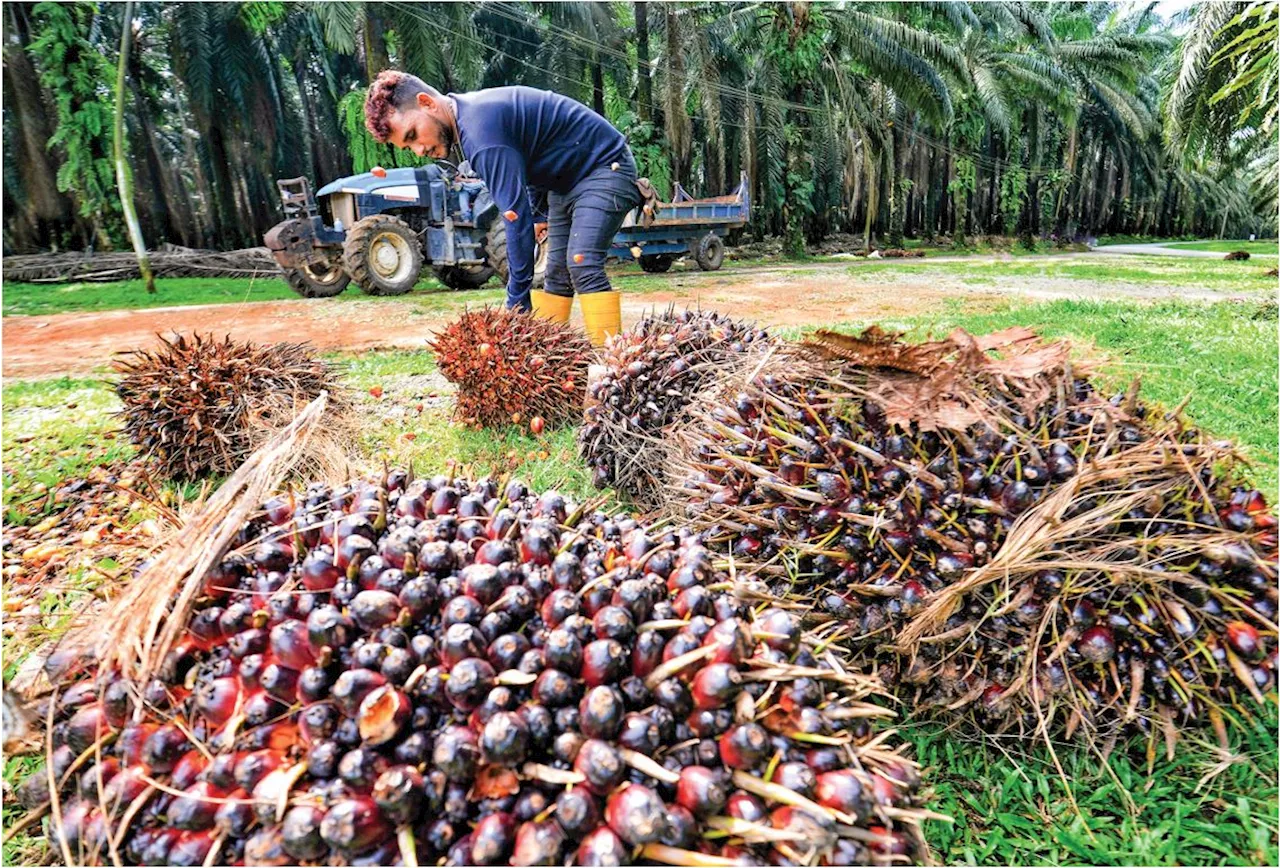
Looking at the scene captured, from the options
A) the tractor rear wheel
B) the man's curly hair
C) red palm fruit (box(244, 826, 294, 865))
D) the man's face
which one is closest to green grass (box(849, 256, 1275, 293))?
the tractor rear wheel

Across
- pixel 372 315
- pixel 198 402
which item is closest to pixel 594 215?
pixel 198 402

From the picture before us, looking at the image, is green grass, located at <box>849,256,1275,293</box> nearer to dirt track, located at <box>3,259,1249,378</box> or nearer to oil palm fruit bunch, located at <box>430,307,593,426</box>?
dirt track, located at <box>3,259,1249,378</box>

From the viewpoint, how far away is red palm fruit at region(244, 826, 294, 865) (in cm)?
91

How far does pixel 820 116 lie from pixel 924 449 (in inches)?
1033

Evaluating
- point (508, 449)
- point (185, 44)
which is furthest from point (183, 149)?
point (508, 449)

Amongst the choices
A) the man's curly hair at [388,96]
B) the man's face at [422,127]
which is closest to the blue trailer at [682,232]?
the man's face at [422,127]

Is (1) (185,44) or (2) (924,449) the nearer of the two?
(2) (924,449)

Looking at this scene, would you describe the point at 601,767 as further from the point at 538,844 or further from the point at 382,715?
the point at 382,715

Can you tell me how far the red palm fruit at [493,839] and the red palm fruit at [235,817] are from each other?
310 millimetres

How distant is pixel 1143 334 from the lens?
6180mm

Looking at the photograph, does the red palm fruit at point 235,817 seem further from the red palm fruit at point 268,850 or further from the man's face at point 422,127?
the man's face at point 422,127

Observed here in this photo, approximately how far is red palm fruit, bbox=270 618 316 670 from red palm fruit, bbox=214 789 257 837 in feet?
0.56

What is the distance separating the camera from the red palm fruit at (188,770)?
3.28ft

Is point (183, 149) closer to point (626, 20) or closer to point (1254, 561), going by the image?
point (626, 20)
